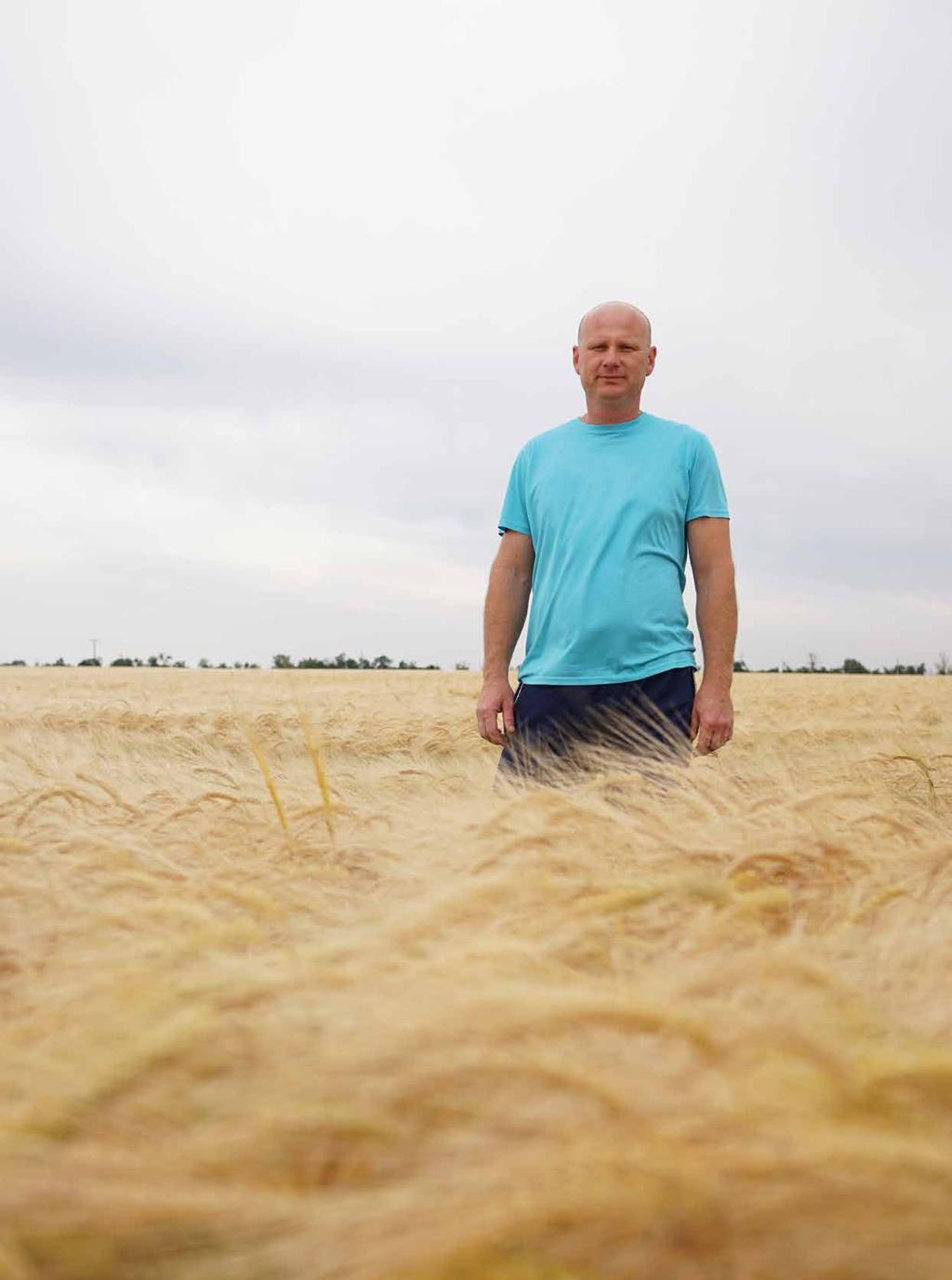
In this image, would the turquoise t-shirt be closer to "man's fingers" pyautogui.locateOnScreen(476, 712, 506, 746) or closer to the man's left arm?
the man's left arm

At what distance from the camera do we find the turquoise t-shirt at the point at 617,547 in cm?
304

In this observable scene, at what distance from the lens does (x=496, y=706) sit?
3318 mm

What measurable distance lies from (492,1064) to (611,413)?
2593mm

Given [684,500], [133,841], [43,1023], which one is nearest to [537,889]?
[43,1023]

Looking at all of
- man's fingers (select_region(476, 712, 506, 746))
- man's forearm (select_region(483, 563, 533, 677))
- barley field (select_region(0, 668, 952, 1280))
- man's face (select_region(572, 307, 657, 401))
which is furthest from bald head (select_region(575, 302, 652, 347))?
barley field (select_region(0, 668, 952, 1280))

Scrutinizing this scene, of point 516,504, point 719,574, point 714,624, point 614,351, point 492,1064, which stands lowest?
point 492,1064

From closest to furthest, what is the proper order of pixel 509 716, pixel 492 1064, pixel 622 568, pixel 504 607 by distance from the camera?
pixel 492 1064
pixel 622 568
pixel 509 716
pixel 504 607

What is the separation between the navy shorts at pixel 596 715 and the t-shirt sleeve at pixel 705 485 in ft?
1.53

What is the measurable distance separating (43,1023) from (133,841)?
0.68m

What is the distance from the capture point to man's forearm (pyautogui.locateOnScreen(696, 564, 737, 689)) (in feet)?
10.2

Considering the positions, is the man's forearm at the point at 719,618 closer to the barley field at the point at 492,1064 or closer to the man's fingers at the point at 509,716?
the man's fingers at the point at 509,716

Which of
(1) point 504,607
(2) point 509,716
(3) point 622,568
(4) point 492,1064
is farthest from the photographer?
(1) point 504,607

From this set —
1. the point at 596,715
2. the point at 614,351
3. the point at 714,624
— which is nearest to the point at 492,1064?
the point at 596,715

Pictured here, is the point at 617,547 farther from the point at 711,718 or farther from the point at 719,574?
the point at 711,718
